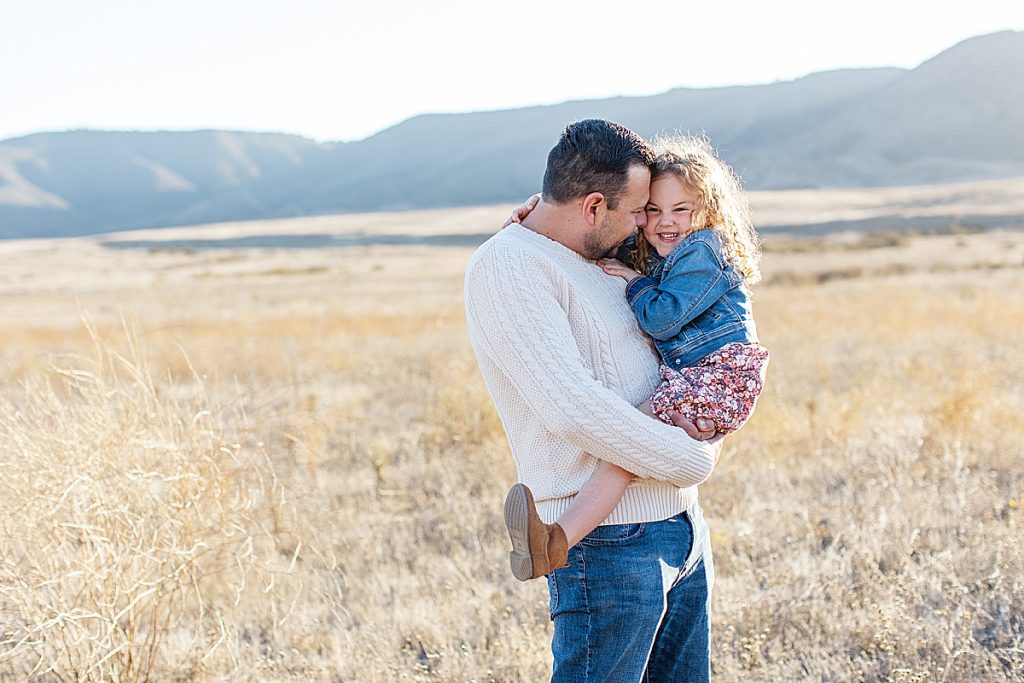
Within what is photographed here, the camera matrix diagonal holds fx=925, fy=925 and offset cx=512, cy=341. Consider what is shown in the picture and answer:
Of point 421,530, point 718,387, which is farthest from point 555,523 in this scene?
point 421,530

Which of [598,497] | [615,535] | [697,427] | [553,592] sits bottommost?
[553,592]

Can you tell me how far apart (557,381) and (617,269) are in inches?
20.1

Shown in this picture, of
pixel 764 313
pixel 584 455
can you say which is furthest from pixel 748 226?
pixel 764 313

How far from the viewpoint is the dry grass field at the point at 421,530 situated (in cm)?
328

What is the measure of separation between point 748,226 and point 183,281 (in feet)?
117

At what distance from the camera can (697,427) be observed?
222 centimetres

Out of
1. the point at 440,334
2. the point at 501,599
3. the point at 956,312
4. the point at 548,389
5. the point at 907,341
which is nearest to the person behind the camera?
the point at 548,389

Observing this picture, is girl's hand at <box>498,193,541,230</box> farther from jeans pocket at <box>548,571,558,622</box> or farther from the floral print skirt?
jeans pocket at <box>548,571,558,622</box>

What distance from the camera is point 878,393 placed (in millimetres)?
7215

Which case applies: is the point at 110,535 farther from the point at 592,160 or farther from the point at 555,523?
the point at 592,160

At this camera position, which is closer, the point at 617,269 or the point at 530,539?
the point at 530,539

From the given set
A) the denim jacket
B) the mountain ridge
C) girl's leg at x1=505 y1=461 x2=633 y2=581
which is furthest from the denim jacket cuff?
the mountain ridge

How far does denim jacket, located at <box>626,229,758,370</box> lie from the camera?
228cm

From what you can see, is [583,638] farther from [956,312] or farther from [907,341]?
[956,312]
